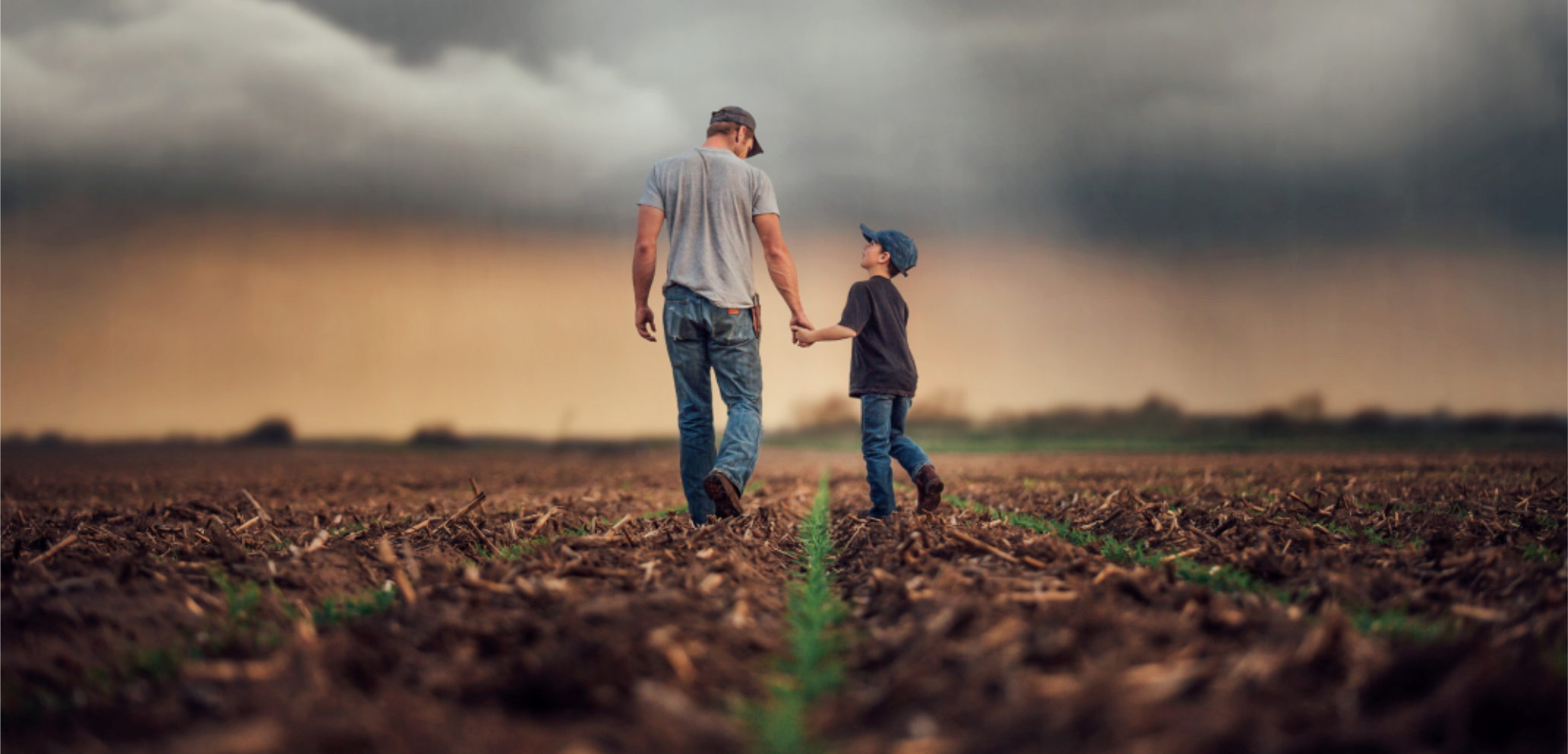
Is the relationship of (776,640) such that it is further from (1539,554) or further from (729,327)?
(1539,554)

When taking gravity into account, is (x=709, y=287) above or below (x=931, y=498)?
above

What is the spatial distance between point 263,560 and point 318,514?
4.09m

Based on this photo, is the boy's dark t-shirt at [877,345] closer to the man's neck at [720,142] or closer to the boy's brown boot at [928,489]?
the boy's brown boot at [928,489]

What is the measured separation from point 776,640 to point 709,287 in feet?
12.0

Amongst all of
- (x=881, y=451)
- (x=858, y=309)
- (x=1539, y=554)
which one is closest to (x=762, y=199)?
(x=858, y=309)

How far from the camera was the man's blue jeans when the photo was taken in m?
6.15

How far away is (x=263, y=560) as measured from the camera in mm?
4258

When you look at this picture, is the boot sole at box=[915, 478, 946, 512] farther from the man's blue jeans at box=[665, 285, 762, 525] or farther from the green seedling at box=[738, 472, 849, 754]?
the green seedling at box=[738, 472, 849, 754]

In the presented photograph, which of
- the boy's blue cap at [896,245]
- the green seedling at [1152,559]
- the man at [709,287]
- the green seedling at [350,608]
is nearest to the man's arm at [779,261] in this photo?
the man at [709,287]

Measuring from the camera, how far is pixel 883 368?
712 cm

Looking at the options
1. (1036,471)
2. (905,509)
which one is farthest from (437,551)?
(1036,471)

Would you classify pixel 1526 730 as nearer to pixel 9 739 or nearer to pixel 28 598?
pixel 9 739

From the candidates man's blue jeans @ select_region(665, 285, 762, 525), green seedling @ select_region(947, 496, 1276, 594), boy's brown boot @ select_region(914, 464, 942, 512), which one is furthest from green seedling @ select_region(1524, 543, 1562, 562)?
man's blue jeans @ select_region(665, 285, 762, 525)

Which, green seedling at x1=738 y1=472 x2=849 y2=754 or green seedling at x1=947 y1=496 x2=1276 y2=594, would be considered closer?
green seedling at x1=738 y1=472 x2=849 y2=754
